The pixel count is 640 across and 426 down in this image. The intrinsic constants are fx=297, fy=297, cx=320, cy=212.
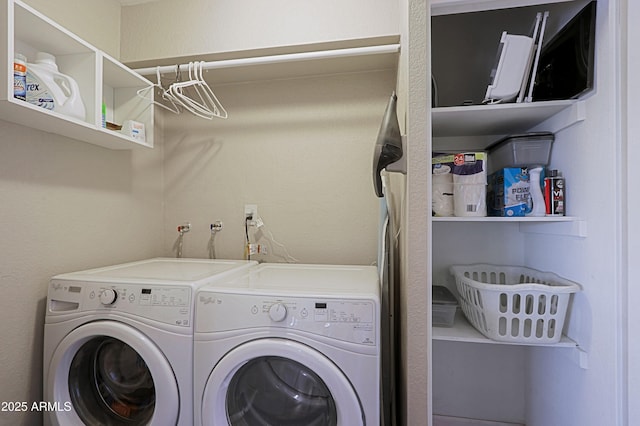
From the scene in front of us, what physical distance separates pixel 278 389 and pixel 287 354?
26 cm

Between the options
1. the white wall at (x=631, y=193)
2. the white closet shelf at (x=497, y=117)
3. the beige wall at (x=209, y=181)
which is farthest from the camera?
the beige wall at (x=209, y=181)

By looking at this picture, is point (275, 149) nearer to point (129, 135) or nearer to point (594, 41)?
point (129, 135)

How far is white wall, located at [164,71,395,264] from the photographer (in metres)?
1.84

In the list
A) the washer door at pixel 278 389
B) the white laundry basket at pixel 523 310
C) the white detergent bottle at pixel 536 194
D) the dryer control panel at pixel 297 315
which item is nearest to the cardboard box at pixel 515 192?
the white detergent bottle at pixel 536 194

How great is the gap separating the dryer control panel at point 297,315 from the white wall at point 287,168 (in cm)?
81

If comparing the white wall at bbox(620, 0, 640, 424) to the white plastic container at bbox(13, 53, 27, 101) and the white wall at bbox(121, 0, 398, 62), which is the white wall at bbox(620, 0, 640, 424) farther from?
the white plastic container at bbox(13, 53, 27, 101)

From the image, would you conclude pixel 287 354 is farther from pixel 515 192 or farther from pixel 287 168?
pixel 287 168

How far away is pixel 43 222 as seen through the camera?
1.36 metres

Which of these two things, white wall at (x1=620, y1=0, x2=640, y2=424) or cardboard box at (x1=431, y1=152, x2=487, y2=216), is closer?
white wall at (x1=620, y1=0, x2=640, y2=424)

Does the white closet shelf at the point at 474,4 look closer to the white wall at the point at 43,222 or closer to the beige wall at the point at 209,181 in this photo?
the beige wall at the point at 209,181

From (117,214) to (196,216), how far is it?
0.46 m

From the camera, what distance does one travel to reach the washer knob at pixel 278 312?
3.42 ft

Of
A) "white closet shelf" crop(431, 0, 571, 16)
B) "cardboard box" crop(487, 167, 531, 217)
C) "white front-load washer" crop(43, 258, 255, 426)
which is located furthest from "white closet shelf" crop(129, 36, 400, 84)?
"white front-load washer" crop(43, 258, 255, 426)

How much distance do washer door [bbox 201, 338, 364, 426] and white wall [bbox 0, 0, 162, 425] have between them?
899 millimetres
